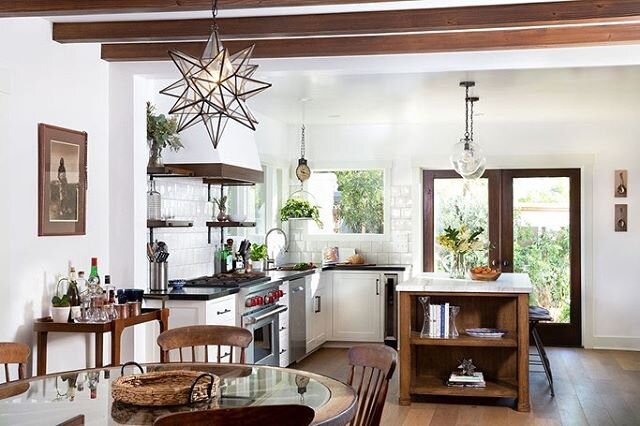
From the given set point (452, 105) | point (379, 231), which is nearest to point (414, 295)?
point (452, 105)

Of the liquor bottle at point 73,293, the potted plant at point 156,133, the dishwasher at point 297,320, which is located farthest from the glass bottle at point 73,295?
the dishwasher at point 297,320

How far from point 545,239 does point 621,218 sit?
0.85 m

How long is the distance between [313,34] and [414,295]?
8.43ft

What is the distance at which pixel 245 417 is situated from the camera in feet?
7.09

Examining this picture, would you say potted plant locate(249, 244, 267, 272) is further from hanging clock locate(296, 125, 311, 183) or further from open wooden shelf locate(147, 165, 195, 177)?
open wooden shelf locate(147, 165, 195, 177)

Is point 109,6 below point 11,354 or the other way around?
the other way around

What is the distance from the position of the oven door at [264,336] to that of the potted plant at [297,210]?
7.27 feet

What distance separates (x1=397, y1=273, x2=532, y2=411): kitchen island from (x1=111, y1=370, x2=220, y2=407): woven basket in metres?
3.48

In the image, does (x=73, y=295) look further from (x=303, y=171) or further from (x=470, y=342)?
(x=303, y=171)

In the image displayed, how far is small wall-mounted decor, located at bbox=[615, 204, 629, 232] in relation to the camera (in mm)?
9086

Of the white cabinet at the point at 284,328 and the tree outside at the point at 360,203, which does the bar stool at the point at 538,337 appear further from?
the tree outside at the point at 360,203

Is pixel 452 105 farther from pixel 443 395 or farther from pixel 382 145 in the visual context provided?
pixel 443 395

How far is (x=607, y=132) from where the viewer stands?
29.9 feet

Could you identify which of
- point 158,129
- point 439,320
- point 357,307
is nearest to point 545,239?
point 357,307
